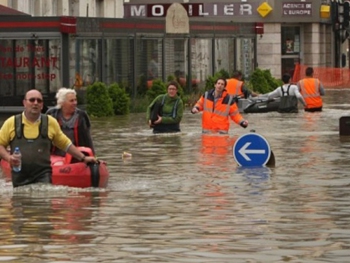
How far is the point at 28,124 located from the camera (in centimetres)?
1712

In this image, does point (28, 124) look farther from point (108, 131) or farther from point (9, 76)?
point (9, 76)

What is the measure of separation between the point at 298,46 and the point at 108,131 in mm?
44114

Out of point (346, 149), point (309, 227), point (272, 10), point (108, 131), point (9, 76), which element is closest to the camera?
point (309, 227)

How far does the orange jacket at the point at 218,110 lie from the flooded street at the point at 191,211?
1547 millimetres

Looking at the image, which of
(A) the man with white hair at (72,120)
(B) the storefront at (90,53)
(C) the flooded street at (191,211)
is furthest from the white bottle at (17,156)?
(B) the storefront at (90,53)

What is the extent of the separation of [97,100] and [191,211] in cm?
2509

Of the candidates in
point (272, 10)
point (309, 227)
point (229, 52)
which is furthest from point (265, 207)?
point (272, 10)

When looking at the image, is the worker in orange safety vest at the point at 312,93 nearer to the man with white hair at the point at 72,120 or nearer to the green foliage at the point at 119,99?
the green foliage at the point at 119,99

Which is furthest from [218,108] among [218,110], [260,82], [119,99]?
[260,82]

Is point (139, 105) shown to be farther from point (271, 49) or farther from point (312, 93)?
point (271, 49)

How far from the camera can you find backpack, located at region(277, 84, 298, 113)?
133 feet

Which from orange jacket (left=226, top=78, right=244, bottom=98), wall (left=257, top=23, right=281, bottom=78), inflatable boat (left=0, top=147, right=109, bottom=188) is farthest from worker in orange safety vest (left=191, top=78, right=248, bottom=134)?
wall (left=257, top=23, right=281, bottom=78)

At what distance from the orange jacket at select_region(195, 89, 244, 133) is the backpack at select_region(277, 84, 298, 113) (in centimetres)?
1111

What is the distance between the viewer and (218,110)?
29.0 meters
